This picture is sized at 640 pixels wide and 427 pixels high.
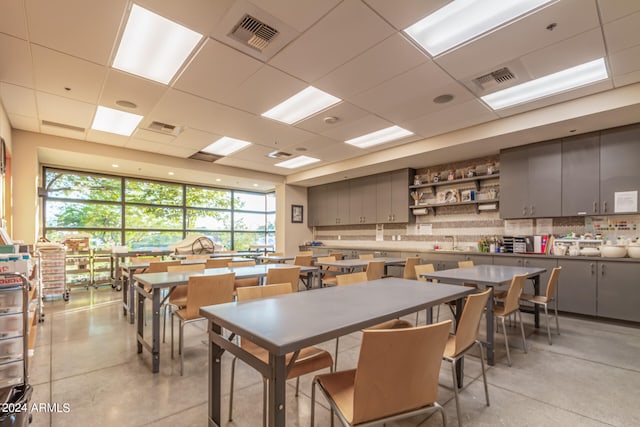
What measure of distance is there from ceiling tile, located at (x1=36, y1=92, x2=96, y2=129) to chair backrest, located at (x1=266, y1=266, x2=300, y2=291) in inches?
134

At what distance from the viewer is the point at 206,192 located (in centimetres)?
902

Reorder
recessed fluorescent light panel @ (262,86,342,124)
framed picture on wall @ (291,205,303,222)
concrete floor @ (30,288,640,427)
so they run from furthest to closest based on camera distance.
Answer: framed picture on wall @ (291,205,303,222)
recessed fluorescent light panel @ (262,86,342,124)
concrete floor @ (30,288,640,427)

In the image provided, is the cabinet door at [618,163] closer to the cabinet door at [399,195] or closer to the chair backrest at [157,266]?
the cabinet door at [399,195]

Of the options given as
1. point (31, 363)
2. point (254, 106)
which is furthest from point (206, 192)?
point (31, 363)

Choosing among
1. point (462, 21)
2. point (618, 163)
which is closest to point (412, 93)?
point (462, 21)

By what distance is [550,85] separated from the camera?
11.7 feet

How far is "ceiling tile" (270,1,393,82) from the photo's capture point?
7.89ft

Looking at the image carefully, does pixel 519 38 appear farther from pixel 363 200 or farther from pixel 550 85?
pixel 363 200

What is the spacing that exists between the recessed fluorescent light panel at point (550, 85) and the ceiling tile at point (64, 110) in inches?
212

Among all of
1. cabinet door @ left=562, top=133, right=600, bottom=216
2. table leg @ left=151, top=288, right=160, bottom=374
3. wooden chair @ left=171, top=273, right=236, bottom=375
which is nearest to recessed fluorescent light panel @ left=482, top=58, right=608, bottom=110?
cabinet door @ left=562, top=133, right=600, bottom=216

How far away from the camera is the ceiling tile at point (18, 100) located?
11.8ft

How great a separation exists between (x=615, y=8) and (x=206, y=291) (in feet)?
13.3

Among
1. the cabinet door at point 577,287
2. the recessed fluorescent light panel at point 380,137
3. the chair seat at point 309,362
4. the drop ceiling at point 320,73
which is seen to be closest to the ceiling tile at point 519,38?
the drop ceiling at point 320,73

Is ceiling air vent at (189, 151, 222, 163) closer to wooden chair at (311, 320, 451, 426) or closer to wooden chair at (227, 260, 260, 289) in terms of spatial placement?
wooden chair at (227, 260, 260, 289)
